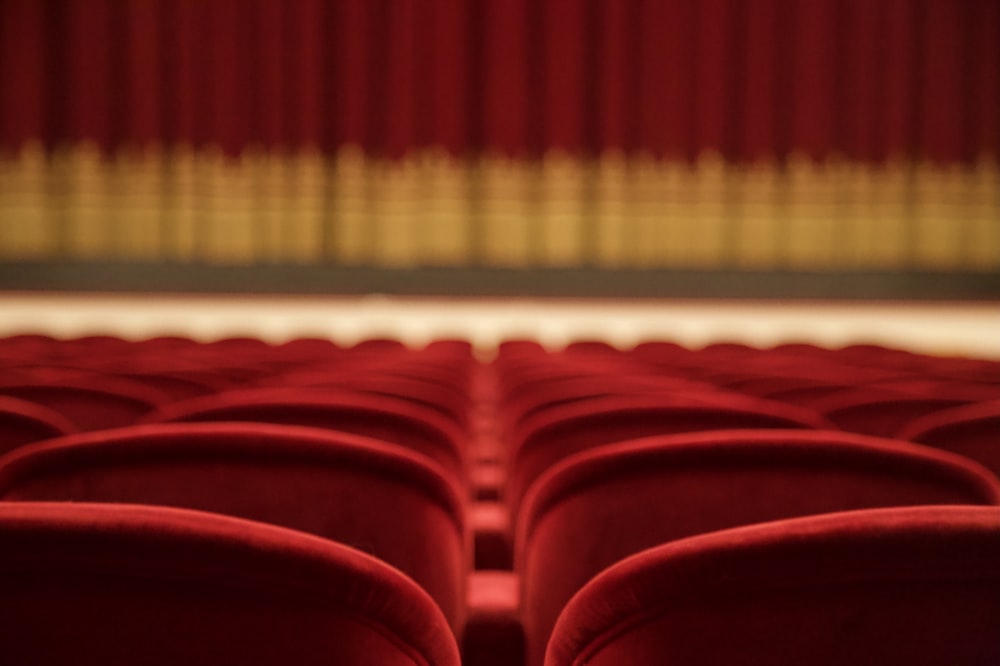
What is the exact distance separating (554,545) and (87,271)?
8.05 metres

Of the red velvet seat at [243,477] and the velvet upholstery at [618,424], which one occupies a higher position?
the velvet upholstery at [618,424]

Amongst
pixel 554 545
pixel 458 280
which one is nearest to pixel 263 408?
pixel 554 545

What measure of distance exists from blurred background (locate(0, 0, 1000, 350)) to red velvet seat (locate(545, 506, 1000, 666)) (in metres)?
8.00

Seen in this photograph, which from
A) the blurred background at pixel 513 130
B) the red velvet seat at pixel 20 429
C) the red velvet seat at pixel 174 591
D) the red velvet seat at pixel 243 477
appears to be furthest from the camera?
the blurred background at pixel 513 130

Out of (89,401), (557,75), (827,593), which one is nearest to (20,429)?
(89,401)

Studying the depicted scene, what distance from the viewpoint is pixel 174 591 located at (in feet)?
2.00

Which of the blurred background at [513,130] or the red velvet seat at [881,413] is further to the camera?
the blurred background at [513,130]

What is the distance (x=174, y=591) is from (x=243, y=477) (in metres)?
0.37

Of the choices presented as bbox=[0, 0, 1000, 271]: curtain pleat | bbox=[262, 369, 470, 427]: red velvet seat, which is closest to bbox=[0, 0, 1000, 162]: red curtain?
bbox=[0, 0, 1000, 271]: curtain pleat

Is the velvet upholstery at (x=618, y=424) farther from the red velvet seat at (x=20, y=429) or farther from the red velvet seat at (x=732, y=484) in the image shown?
the red velvet seat at (x=20, y=429)

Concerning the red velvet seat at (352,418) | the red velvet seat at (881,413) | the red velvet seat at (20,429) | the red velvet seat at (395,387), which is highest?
the red velvet seat at (395,387)

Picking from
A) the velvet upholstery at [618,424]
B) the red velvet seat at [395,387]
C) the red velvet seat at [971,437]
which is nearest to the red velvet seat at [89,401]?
the red velvet seat at [395,387]

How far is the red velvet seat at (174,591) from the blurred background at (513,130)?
8035 mm

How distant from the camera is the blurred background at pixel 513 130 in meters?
8.73
